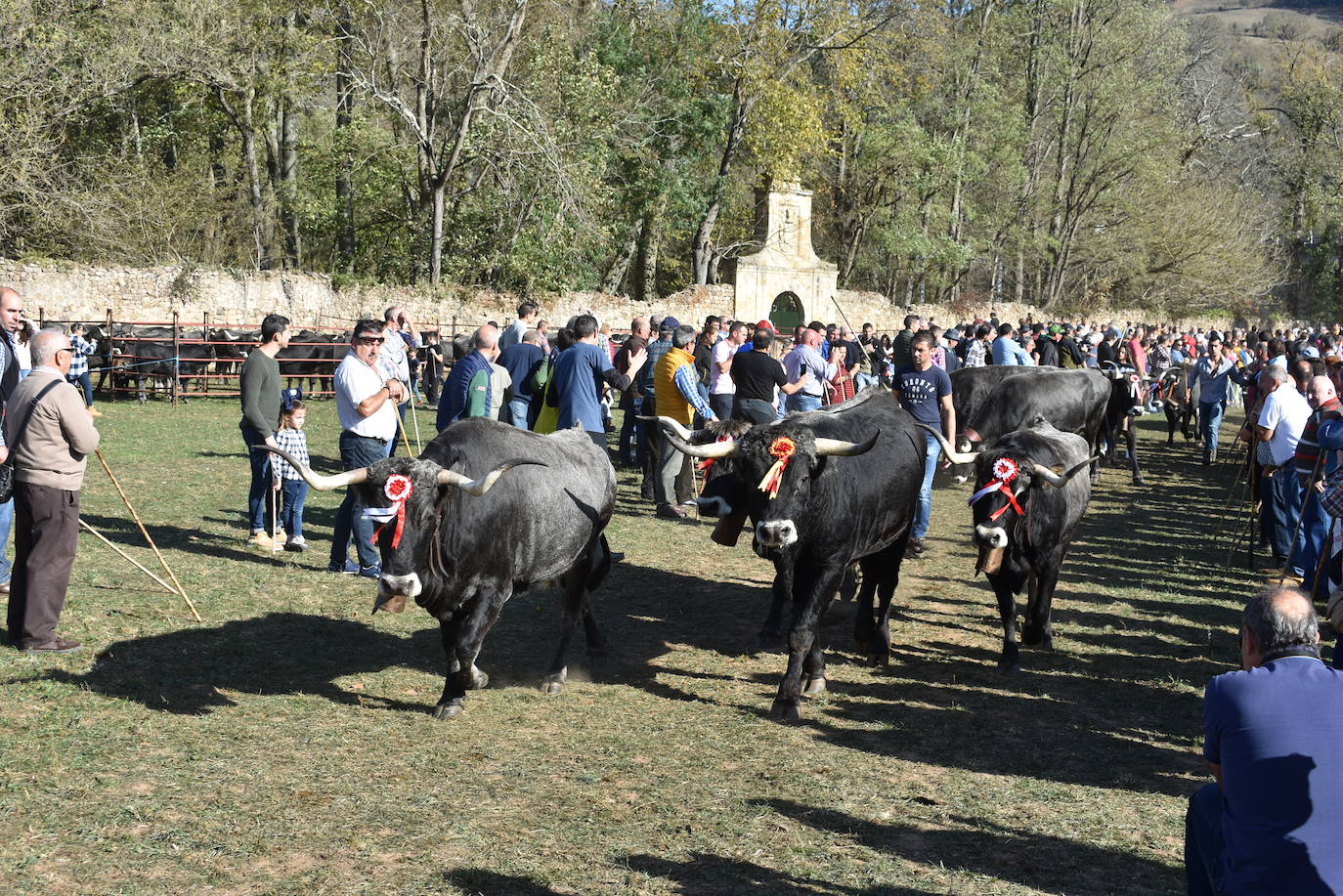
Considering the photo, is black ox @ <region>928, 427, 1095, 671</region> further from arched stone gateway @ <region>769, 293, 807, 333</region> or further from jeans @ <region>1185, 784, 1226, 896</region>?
arched stone gateway @ <region>769, 293, 807, 333</region>

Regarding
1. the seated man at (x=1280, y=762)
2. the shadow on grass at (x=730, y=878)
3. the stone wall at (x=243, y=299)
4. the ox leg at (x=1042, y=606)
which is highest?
the stone wall at (x=243, y=299)

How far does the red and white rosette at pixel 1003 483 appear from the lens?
7926mm

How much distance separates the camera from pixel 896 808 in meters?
5.73

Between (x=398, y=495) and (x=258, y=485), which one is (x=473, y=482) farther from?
(x=258, y=485)

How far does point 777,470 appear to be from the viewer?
7082 mm

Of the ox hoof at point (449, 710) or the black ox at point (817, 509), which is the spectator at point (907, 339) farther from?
the ox hoof at point (449, 710)

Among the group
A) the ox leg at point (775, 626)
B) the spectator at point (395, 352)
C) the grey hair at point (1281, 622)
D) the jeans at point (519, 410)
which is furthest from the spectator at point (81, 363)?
the grey hair at point (1281, 622)

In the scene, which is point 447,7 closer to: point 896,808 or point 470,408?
point 470,408

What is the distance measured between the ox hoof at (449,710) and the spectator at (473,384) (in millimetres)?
3609

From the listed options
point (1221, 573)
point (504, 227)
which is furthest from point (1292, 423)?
point (504, 227)

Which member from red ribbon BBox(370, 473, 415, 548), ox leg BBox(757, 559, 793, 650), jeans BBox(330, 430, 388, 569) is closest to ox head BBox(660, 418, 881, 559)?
ox leg BBox(757, 559, 793, 650)

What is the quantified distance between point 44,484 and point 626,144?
37378 millimetres

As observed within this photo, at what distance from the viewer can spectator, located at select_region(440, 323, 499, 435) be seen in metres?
10.0

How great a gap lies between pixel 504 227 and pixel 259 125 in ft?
27.0
